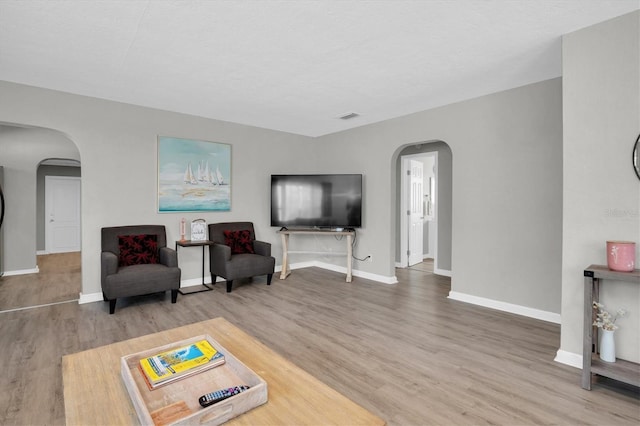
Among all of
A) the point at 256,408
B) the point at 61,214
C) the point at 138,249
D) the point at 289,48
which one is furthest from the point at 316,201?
the point at 61,214

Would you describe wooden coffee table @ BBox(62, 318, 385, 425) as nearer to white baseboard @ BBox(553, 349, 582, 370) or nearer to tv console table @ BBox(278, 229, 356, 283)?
white baseboard @ BBox(553, 349, 582, 370)

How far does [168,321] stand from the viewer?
11.5 ft

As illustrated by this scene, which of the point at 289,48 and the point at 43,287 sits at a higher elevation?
the point at 289,48

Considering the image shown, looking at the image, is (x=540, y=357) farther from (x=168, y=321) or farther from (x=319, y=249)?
(x=319, y=249)

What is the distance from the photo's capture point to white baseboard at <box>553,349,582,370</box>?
2518mm

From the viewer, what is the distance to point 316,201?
18.2 feet

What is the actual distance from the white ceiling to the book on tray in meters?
2.22

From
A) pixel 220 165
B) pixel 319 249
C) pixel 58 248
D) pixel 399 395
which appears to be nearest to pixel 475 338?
pixel 399 395

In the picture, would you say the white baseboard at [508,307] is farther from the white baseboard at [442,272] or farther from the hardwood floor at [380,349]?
the white baseboard at [442,272]

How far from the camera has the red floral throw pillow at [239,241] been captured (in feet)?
16.7

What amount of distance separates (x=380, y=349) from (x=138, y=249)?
3346mm

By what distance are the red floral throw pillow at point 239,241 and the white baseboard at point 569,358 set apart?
4.09 metres

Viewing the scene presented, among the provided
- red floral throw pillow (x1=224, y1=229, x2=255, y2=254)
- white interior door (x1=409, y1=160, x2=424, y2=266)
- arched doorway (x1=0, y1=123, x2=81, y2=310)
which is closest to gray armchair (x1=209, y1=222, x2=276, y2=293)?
red floral throw pillow (x1=224, y1=229, x2=255, y2=254)

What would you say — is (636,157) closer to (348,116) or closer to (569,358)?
(569,358)
